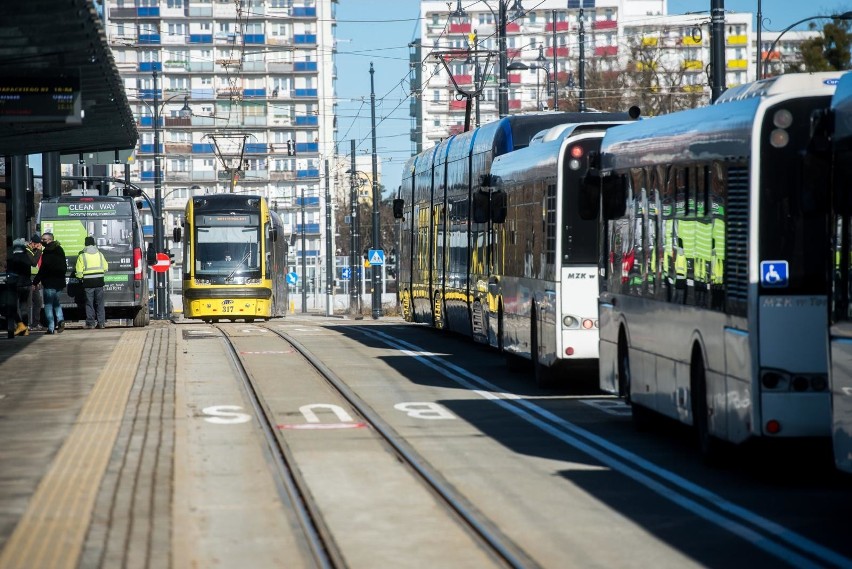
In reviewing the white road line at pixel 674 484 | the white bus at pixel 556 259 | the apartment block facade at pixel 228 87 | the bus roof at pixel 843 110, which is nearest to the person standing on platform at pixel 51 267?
the white bus at pixel 556 259

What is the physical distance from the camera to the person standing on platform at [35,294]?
33875 mm

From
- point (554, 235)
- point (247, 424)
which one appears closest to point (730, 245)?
point (247, 424)

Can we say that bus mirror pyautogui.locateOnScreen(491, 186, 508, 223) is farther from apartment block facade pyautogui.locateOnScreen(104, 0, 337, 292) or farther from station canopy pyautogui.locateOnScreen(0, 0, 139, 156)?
apartment block facade pyautogui.locateOnScreen(104, 0, 337, 292)

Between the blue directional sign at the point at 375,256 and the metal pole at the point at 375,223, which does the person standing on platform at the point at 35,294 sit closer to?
the metal pole at the point at 375,223

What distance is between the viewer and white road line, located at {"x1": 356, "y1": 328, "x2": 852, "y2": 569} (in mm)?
9203

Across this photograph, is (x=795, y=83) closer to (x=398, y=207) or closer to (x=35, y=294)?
(x=398, y=207)

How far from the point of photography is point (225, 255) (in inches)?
1710

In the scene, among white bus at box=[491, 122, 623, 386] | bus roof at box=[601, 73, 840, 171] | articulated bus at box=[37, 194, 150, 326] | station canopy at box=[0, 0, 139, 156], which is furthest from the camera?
articulated bus at box=[37, 194, 150, 326]

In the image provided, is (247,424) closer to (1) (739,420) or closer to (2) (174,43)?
(1) (739,420)

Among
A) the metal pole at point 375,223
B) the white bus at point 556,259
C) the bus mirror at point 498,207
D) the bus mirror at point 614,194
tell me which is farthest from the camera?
the metal pole at point 375,223

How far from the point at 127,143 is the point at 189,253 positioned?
21.5ft

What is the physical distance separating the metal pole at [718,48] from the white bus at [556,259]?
308 cm

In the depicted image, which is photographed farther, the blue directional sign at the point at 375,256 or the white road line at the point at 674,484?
the blue directional sign at the point at 375,256

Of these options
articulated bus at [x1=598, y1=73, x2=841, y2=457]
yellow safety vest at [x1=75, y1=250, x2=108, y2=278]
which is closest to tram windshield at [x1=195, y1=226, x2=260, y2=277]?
yellow safety vest at [x1=75, y1=250, x2=108, y2=278]
